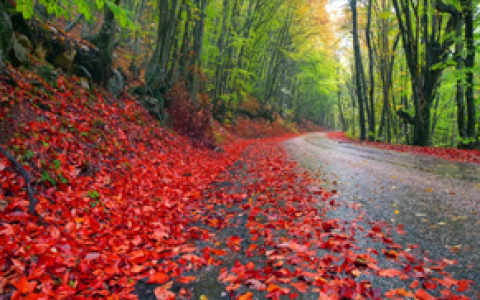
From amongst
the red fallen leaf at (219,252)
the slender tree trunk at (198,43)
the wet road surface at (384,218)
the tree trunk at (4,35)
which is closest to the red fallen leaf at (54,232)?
the wet road surface at (384,218)

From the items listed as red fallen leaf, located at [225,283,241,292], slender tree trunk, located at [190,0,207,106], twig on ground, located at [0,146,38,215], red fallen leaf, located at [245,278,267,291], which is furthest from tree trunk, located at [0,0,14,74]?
slender tree trunk, located at [190,0,207,106]

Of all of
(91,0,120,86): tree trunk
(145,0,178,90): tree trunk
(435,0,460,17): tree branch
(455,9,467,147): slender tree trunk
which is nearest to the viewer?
(91,0,120,86): tree trunk

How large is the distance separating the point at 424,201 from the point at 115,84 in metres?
8.25

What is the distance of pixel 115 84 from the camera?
7938 mm

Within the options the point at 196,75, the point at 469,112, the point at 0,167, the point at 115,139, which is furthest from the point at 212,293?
the point at 469,112

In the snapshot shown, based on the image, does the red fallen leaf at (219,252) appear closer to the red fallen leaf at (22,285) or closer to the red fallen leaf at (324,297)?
the red fallen leaf at (324,297)

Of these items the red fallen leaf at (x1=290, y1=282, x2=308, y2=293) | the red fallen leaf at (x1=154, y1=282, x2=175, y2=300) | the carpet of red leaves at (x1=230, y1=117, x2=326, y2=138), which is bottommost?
the red fallen leaf at (x1=154, y1=282, x2=175, y2=300)

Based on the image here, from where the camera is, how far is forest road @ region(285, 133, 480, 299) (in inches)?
Result: 101

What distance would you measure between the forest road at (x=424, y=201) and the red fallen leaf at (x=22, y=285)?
9.05 feet

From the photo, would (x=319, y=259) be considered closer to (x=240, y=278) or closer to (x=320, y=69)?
(x=240, y=278)

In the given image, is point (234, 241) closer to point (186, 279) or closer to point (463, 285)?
point (186, 279)

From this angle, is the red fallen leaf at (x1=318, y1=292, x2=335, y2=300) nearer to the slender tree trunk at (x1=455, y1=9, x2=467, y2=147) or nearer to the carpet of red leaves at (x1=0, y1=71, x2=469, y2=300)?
the carpet of red leaves at (x1=0, y1=71, x2=469, y2=300)

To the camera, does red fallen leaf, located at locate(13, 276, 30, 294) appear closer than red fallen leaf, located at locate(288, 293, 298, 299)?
Yes

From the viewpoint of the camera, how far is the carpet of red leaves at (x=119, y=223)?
221 cm
